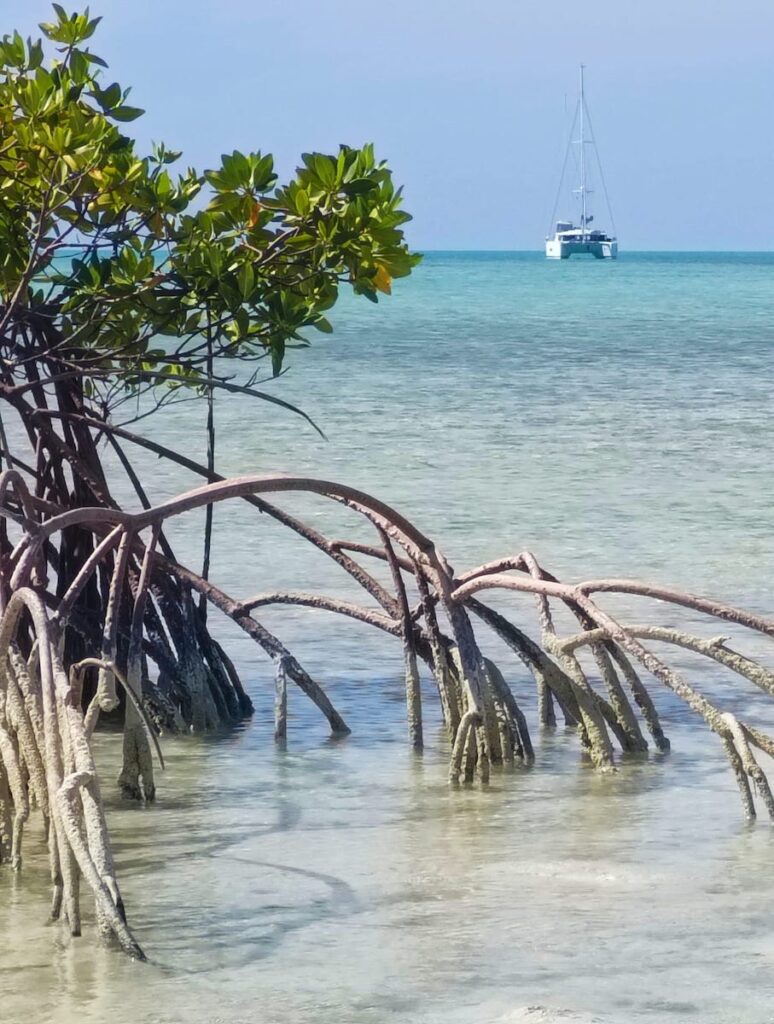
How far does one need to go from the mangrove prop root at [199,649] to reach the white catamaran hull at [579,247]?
111 m

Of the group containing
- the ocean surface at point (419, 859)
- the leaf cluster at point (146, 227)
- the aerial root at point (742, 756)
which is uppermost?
the leaf cluster at point (146, 227)

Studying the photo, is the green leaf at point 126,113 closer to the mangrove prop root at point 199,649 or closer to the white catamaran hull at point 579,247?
the mangrove prop root at point 199,649

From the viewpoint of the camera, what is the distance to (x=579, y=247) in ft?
386

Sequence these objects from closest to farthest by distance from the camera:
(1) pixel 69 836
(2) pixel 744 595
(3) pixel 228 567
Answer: (1) pixel 69 836 < (2) pixel 744 595 < (3) pixel 228 567

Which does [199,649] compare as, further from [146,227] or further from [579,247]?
[579,247]

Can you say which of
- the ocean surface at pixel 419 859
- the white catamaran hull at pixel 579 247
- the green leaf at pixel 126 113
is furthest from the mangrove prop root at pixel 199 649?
the white catamaran hull at pixel 579 247

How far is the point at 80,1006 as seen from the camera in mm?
3607

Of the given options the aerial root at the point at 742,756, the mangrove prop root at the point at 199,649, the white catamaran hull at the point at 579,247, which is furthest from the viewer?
the white catamaran hull at the point at 579,247

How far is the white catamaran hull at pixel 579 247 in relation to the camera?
116 m

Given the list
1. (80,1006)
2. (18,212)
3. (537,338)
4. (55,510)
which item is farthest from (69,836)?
(537,338)

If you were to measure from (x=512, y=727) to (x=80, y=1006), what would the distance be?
7.18 feet

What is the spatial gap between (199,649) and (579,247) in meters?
113

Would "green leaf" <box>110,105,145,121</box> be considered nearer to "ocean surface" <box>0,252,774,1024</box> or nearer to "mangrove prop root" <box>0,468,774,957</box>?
"mangrove prop root" <box>0,468,774,957</box>

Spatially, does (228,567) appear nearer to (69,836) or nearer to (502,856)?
(502,856)
